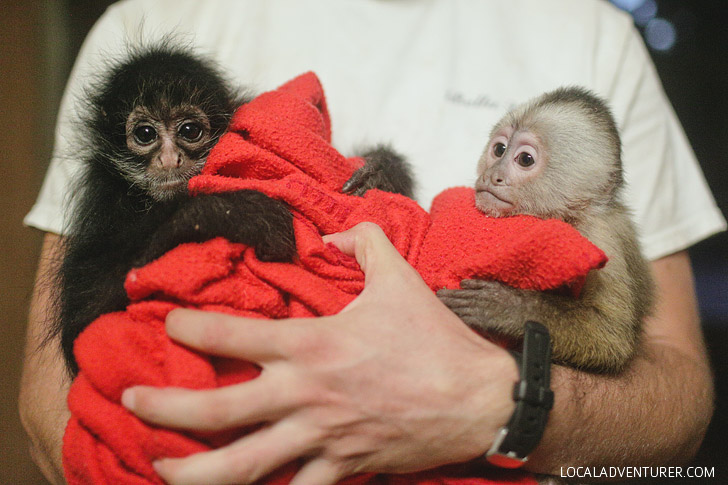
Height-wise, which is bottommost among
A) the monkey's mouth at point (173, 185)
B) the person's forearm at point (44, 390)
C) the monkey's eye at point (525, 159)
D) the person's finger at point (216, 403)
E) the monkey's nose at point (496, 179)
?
the person's forearm at point (44, 390)

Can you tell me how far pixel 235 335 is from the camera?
2.97ft

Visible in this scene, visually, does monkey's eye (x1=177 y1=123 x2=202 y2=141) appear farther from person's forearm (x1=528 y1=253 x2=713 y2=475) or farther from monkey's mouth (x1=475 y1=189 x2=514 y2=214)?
person's forearm (x1=528 y1=253 x2=713 y2=475)

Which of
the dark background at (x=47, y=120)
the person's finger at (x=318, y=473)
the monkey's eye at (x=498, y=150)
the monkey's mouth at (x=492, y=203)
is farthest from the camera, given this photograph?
the dark background at (x=47, y=120)

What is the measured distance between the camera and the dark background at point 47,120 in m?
2.60

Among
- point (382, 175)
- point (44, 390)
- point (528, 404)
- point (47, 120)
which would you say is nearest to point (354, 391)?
point (528, 404)

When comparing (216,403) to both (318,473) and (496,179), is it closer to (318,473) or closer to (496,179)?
(318,473)

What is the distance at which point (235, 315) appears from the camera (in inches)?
39.2

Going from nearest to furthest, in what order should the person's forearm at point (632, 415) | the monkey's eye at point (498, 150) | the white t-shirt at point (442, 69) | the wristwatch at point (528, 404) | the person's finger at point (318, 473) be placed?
the person's finger at point (318, 473), the wristwatch at point (528, 404), the person's forearm at point (632, 415), the monkey's eye at point (498, 150), the white t-shirt at point (442, 69)

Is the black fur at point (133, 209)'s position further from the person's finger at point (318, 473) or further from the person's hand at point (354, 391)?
the person's finger at point (318, 473)

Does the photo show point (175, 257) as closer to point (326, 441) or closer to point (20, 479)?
point (326, 441)

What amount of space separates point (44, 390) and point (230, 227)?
107cm

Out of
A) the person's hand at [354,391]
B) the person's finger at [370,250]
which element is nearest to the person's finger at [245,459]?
the person's hand at [354,391]

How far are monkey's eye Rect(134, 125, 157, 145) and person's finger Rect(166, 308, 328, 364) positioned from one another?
0.64 m

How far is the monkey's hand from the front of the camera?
1129 millimetres
